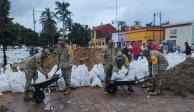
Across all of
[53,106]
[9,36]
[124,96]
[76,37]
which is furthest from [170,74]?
[76,37]

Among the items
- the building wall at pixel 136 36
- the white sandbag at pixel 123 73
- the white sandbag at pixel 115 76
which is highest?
the building wall at pixel 136 36

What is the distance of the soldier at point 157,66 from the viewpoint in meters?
11.4

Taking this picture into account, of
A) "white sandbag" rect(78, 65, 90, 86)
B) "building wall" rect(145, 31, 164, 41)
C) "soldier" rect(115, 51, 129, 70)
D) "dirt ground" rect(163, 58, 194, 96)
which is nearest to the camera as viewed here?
"dirt ground" rect(163, 58, 194, 96)

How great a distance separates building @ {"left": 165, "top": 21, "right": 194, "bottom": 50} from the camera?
4221 cm

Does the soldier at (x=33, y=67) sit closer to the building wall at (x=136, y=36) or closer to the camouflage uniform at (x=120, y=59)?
the camouflage uniform at (x=120, y=59)

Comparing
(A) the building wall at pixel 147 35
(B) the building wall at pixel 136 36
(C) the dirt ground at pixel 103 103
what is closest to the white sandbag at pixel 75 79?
(C) the dirt ground at pixel 103 103

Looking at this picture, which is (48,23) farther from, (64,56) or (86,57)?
(64,56)

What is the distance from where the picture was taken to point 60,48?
12055 millimetres

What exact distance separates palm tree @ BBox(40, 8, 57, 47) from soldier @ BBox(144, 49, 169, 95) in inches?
2496

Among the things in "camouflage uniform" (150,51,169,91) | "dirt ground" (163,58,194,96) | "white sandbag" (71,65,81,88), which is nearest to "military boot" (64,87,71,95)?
"white sandbag" (71,65,81,88)

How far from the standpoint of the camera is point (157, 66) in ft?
37.9

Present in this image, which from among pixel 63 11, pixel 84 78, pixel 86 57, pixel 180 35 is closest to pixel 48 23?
pixel 63 11

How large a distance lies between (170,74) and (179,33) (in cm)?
3260

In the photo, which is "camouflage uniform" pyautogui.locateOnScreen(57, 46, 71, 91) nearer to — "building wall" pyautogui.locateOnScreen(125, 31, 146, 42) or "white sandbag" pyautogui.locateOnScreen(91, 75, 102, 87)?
"white sandbag" pyautogui.locateOnScreen(91, 75, 102, 87)
